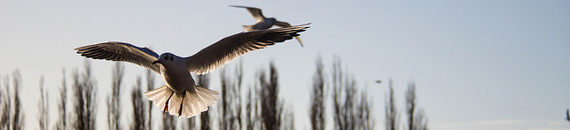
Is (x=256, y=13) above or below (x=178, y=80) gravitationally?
above

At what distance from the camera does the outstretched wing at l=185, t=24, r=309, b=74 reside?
17.7 ft

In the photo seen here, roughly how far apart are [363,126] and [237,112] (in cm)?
227

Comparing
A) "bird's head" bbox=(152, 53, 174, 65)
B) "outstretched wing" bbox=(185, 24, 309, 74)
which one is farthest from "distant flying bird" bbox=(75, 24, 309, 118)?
"bird's head" bbox=(152, 53, 174, 65)

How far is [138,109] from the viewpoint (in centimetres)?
1204

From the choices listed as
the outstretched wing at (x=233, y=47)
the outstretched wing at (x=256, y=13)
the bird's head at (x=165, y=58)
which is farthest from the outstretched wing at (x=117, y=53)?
the outstretched wing at (x=256, y=13)

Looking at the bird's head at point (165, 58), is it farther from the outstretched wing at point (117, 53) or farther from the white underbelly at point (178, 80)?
the outstretched wing at point (117, 53)

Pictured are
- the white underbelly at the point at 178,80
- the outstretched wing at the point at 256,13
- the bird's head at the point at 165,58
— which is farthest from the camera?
the outstretched wing at the point at 256,13

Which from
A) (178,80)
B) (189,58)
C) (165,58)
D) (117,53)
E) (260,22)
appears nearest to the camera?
(165,58)

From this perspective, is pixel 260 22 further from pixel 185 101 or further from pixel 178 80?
pixel 178 80

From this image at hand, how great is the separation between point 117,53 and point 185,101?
66 centimetres

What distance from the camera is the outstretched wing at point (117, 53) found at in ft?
19.2

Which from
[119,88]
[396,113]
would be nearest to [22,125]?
[119,88]

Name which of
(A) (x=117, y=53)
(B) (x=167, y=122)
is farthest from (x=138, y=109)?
(A) (x=117, y=53)

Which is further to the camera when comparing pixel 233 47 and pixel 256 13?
pixel 256 13
